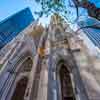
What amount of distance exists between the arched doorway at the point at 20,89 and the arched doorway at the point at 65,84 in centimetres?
153

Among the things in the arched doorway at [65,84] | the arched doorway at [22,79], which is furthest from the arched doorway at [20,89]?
the arched doorway at [65,84]

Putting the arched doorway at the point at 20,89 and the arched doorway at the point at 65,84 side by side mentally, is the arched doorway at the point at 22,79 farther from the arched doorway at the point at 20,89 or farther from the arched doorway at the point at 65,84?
the arched doorway at the point at 65,84

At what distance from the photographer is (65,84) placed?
558cm

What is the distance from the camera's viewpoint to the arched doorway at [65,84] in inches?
201

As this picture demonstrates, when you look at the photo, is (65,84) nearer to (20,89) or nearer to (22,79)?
(20,89)

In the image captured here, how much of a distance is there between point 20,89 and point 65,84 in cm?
185

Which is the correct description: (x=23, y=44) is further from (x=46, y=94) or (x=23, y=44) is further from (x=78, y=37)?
(x=46, y=94)

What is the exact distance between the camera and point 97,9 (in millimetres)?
12273

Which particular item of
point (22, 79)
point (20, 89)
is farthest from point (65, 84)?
point (22, 79)

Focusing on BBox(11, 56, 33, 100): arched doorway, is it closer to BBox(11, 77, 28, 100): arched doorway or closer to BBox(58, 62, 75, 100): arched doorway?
BBox(11, 77, 28, 100): arched doorway

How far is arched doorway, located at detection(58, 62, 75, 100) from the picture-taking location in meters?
5.09

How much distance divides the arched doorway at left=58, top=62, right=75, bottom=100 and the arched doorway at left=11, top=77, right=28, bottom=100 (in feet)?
5.00

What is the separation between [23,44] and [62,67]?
3447 millimetres

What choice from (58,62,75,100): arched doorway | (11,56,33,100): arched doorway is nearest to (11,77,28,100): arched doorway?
(11,56,33,100): arched doorway
